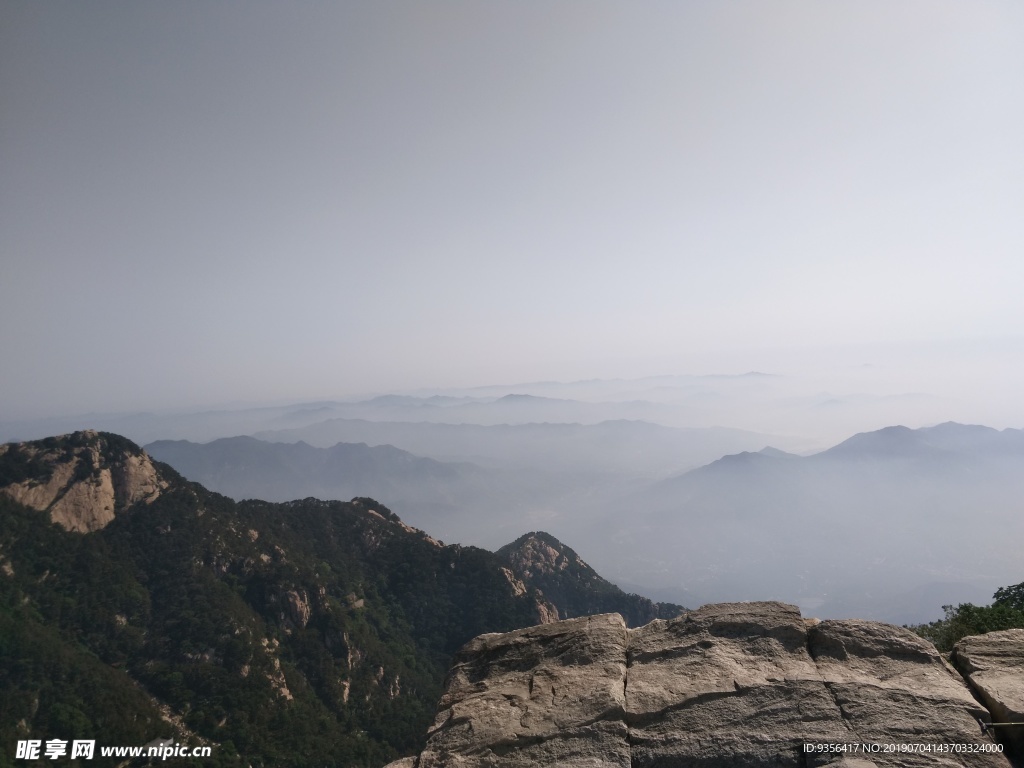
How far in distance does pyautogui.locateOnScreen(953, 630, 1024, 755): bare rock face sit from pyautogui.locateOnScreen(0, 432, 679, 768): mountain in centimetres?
6244

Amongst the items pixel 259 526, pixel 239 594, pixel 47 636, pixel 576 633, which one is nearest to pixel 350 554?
pixel 259 526

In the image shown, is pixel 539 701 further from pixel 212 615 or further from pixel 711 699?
pixel 212 615

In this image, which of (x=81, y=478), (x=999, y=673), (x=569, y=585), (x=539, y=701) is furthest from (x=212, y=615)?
(x=999, y=673)

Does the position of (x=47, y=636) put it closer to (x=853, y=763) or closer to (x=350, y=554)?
(x=350, y=554)

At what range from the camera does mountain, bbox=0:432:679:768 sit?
53938mm

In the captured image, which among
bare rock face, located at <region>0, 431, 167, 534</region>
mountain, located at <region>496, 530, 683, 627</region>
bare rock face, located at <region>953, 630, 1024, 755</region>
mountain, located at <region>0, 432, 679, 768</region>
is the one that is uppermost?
bare rock face, located at <region>953, 630, 1024, 755</region>

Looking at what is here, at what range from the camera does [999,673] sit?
10617 millimetres

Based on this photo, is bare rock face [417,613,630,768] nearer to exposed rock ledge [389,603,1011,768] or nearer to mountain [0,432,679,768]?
exposed rock ledge [389,603,1011,768]

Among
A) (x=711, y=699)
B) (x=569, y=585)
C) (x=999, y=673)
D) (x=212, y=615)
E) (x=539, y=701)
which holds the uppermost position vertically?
(x=999, y=673)

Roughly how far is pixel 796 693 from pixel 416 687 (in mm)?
77289

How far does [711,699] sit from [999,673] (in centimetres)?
632

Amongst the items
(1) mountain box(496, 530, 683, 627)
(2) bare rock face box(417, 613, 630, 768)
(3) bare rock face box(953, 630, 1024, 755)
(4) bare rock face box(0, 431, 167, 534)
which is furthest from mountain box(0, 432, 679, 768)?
(3) bare rock face box(953, 630, 1024, 755)

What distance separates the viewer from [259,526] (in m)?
93.1

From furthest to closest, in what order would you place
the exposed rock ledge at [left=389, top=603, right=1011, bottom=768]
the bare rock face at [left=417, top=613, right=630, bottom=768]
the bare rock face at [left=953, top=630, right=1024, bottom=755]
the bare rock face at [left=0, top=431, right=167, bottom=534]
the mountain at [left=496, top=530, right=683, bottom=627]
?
the mountain at [left=496, top=530, right=683, bottom=627]
the bare rock face at [left=0, top=431, right=167, bottom=534]
the bare rock face at [left=417, top=613, right=630, bottom=768]
the exposed rock ledge at [left=389, top=603, right=1011, bottom=768]
the bare rock face at [left=953, top=630, right=1024, bottom=755]
